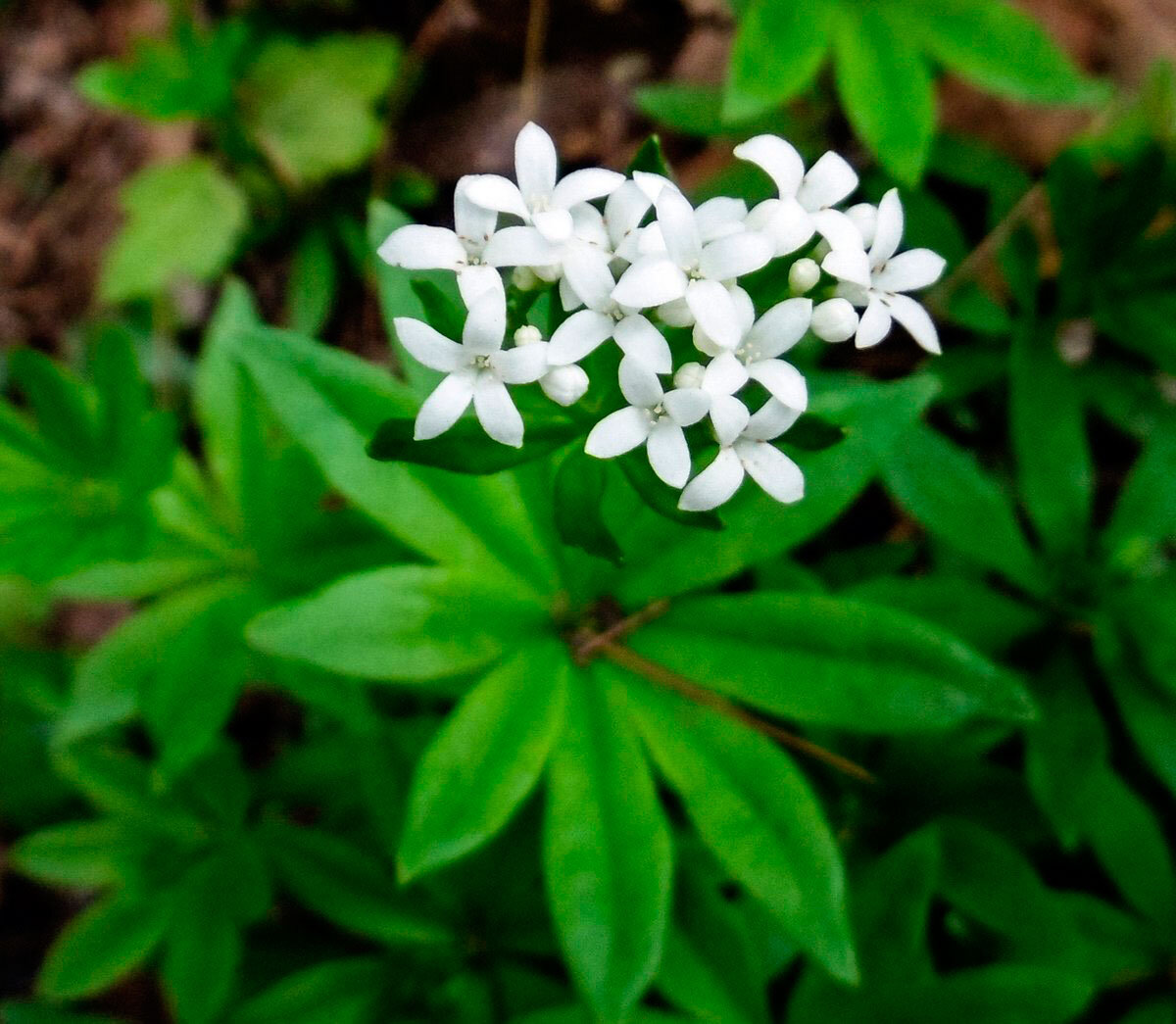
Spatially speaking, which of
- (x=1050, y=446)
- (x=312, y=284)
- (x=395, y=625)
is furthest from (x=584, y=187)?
(x=312, y=284)

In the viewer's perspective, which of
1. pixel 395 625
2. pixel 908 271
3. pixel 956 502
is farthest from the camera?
pixel 956 502

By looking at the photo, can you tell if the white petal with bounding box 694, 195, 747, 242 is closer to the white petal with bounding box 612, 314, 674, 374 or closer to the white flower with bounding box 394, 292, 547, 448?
the white petal with bounding box 612, 314, 674, 374

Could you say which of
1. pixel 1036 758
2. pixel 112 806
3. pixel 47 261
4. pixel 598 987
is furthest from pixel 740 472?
pixel 47 261

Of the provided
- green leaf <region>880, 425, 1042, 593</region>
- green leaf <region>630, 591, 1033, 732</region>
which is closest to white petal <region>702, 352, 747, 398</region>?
green leaf <region>630, 591, 1033, 732</region>

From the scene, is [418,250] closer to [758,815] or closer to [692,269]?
[692,269]

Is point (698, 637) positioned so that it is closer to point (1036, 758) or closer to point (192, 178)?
point (1036, 758)

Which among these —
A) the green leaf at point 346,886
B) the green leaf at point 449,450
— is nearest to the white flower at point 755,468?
the green leaf at point 449,450

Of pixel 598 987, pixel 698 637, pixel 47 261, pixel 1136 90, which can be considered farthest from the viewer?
pixel 47 261
